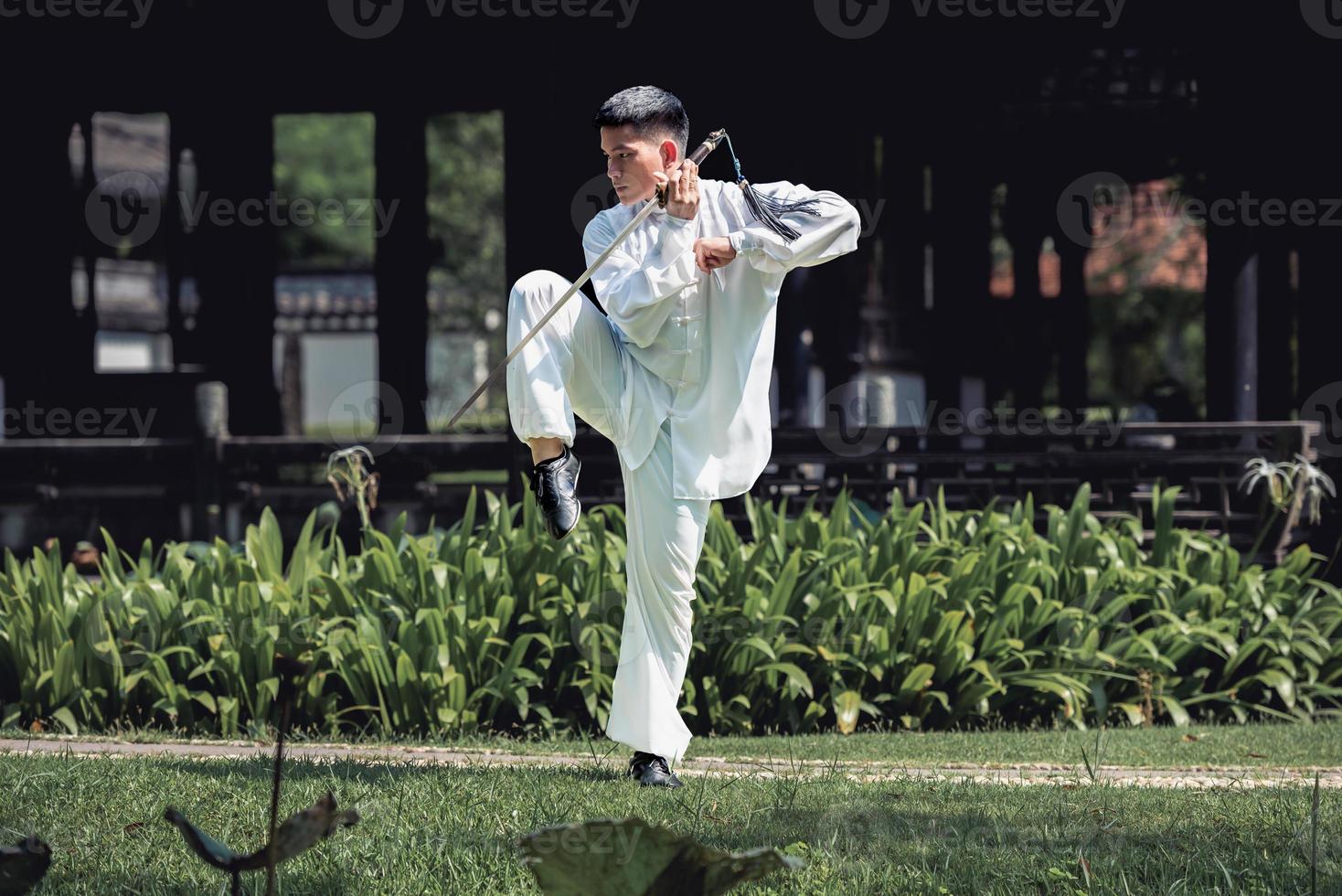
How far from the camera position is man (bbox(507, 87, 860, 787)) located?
177 inches

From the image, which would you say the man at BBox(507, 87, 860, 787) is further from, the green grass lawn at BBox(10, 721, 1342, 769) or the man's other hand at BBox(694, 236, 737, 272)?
the green grass lawn at BBox(10, 721, 1342, 769)

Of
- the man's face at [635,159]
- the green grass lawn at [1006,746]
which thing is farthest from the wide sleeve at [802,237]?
the green grass lawn at [1006,746]

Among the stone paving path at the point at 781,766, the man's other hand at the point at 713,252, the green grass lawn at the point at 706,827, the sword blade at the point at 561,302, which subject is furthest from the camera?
the stone paving path at the point at 781,766

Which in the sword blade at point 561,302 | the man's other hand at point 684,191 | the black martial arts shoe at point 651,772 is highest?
the man's other hand at point 684,191

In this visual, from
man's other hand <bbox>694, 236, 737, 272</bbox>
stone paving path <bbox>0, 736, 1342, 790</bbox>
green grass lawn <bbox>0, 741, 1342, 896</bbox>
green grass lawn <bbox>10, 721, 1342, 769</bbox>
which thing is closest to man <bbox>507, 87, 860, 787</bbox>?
man's other hand <bbox>694, 236, 737, 272</bbox>

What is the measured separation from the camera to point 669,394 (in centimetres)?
475

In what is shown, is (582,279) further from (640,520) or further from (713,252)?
(640,520)

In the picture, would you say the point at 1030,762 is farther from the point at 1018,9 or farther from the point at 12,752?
the point at 1018,9

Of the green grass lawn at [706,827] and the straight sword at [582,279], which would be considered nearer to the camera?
the green grass lawn at [706,827]

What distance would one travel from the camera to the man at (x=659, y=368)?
177 inches

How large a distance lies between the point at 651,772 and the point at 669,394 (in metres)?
1.10

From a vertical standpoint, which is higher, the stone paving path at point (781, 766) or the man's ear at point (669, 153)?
the man's ear at point (669, 153)

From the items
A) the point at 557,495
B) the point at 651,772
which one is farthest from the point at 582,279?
the point at 651,772

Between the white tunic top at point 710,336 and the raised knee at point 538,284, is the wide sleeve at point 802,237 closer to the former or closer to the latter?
the white tunic top at point 710,336
